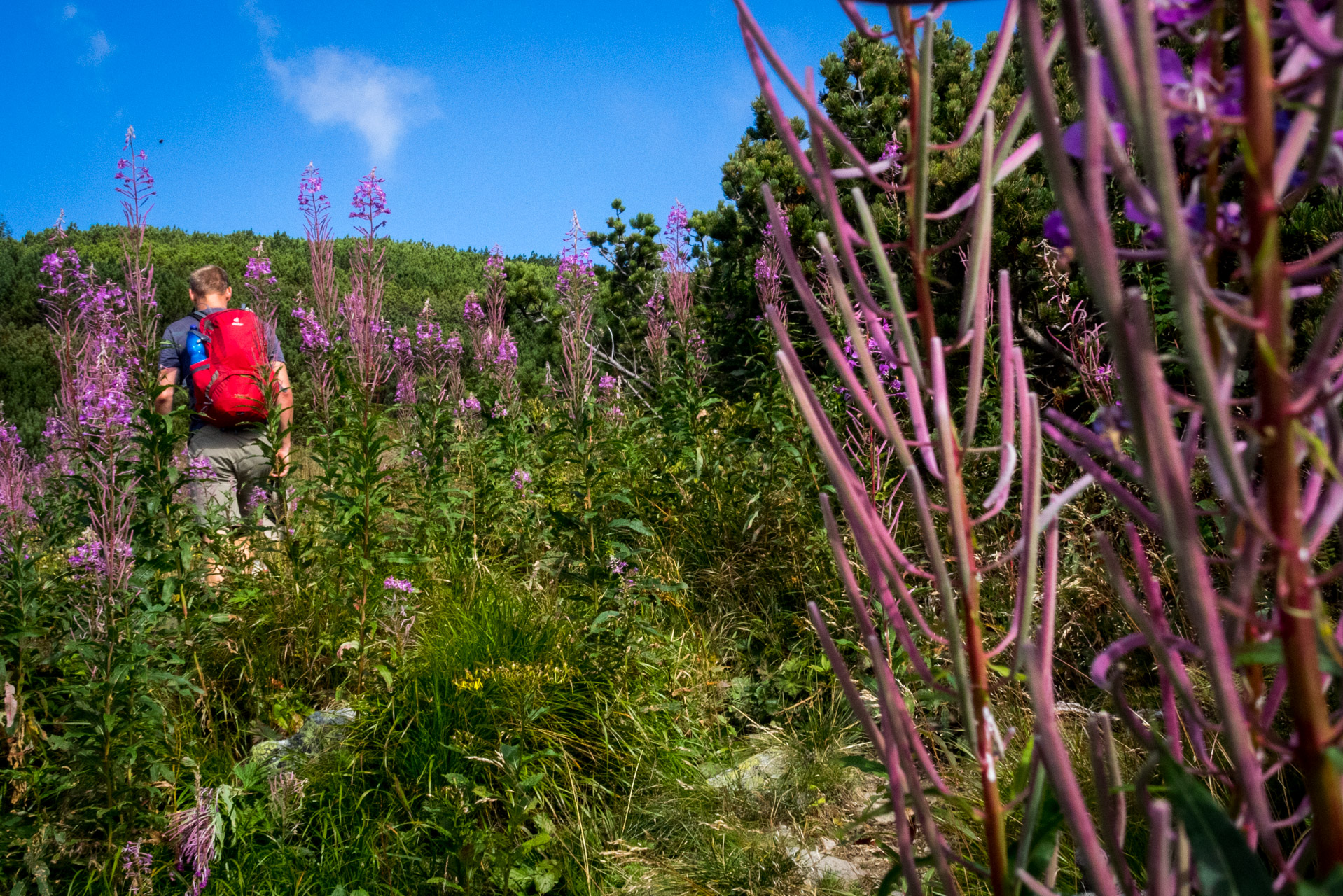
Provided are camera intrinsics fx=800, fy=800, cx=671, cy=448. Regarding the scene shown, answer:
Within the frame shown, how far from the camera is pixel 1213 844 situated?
0.44m

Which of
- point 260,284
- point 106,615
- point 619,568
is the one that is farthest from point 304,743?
point 260,284

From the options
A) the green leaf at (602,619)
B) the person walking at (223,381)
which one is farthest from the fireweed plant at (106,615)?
the green leaf at (602,619)

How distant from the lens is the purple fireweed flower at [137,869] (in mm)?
2752

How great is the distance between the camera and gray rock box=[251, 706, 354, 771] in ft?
11.0

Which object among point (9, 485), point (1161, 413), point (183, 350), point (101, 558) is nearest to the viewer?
point (1161, 413)

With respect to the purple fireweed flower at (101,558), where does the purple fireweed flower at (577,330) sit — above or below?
above

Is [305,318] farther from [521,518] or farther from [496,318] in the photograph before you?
[521,518]

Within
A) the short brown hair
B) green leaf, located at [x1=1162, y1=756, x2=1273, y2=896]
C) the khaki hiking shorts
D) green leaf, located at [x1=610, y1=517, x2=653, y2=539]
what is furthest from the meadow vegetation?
the short brown hair

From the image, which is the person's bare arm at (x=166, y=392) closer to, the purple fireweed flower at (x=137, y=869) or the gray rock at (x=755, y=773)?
the purple fireweed flower at (x=137, y=869)

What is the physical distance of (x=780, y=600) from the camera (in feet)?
14.1

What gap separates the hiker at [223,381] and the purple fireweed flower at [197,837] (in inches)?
99.7

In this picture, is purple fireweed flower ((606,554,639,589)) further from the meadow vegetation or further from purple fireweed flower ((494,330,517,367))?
purple fireweed flower ((494,330,517,367))

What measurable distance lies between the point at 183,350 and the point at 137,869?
382 cm

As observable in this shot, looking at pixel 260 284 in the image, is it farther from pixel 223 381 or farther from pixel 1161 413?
pixel 1161 413
